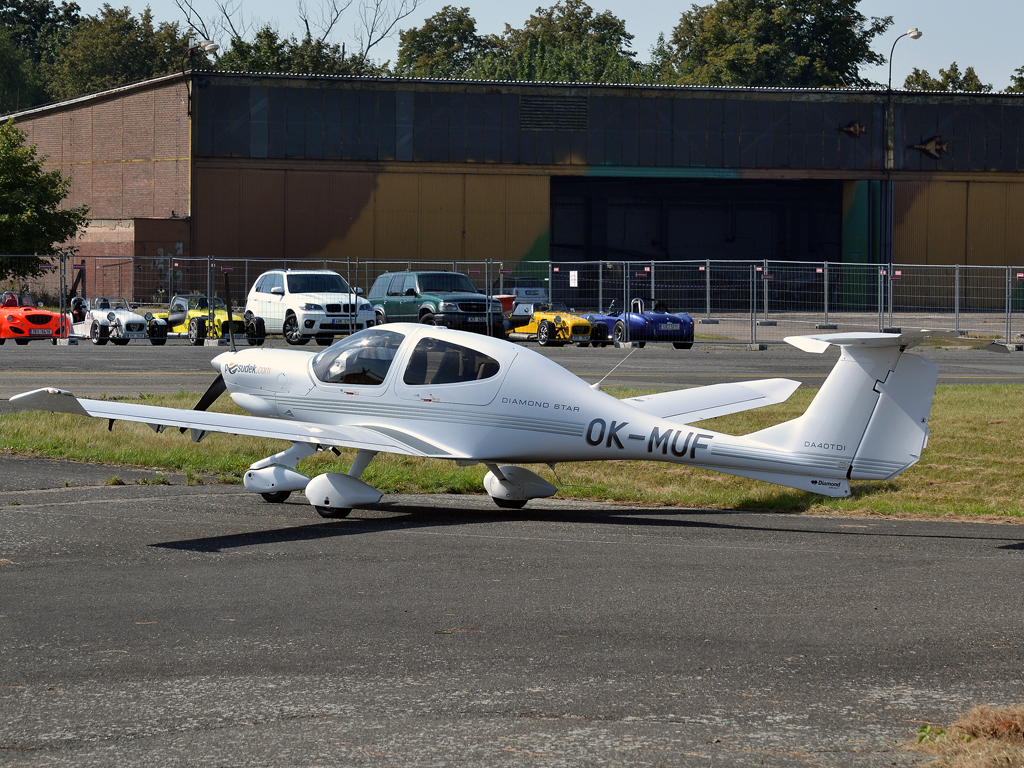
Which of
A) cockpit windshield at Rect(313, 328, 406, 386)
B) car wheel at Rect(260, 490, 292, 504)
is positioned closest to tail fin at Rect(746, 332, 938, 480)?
cockpit windshield at Rect(313, 328, 406, 386)

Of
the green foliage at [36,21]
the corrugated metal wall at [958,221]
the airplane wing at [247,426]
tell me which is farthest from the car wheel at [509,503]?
the green foliage at [36,21]

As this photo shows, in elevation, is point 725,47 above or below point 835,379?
above

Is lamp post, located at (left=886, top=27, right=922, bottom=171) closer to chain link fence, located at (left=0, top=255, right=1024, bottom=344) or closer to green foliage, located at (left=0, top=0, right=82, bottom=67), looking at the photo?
chain link fence, located at (left=0, top=255, right=1024, bottom=344)

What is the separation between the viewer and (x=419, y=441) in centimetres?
1254

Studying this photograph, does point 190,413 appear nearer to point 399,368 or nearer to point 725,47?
point 399,368

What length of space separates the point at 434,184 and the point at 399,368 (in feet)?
162

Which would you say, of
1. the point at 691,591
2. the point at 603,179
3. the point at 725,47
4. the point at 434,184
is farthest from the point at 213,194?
the point at 691,591

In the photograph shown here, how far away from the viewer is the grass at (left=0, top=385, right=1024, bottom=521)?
1409cm

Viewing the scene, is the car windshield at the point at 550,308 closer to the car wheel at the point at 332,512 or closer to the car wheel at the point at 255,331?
the car wheel at the point at 255,331

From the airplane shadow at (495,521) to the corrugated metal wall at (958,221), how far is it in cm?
5533

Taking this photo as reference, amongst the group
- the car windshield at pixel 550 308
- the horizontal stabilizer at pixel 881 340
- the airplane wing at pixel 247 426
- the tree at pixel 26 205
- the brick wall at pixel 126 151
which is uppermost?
the brick wall at pixel 126 151

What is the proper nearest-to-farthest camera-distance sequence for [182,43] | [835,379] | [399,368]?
[835,379] → [399,368] → [182,43]

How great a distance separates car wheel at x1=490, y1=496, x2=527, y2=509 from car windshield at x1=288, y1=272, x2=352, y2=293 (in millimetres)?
21802

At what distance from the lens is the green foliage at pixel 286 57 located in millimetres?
83438
